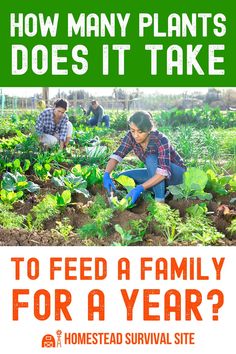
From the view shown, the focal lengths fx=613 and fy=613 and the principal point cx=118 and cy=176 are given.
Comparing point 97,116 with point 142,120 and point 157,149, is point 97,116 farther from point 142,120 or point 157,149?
point 142,120

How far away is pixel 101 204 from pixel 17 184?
31.0 inches

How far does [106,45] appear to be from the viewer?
13.7 ft

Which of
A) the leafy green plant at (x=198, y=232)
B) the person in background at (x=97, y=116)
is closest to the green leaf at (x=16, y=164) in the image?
the leafy green plant at (x=198, y=232)

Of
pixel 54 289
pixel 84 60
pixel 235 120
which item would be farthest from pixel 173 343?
pixel 235 120

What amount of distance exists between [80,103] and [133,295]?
6765mm

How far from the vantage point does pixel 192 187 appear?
464cm

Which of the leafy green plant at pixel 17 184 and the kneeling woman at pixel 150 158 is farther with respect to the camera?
the leafy green plant at pixel 17 184

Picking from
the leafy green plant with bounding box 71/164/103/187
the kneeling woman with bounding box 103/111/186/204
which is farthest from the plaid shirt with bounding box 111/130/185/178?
the leafy green plant with bounding box 71/164/103/187

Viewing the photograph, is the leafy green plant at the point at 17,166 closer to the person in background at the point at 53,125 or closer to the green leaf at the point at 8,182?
the green leaf at the point at 8,182

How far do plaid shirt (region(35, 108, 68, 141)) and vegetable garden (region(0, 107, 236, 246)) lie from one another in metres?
0.17

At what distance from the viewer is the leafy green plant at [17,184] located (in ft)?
16.2

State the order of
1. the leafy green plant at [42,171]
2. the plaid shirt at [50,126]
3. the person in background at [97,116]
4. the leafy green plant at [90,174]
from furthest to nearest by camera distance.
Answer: the person in background at [97,116] < the plaid shirt at [50,126] < the leafy green plant at [42,171] < the leafy green plant at [90,174]

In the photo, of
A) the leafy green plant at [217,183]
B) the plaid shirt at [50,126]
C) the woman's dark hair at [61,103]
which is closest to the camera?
the leafy green plant at [217,183]

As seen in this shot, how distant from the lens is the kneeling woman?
438cm
